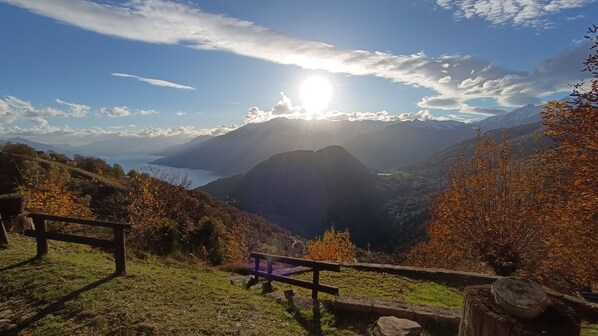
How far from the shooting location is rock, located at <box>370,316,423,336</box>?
7.76 m

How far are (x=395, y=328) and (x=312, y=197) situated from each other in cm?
17575

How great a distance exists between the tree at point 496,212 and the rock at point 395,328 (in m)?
10.0

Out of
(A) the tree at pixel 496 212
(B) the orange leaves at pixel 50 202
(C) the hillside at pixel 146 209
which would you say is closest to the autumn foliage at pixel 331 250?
(C) the hillside at pixel 146 209

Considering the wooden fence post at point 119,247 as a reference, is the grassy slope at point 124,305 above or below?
below

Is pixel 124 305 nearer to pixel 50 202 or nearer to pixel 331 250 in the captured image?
pixel 50 202

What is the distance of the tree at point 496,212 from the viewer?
16453mm

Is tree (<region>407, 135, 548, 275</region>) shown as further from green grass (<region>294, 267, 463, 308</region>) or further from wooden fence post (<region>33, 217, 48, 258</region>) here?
wooden fence post (<region>33, 217, 48, 258</region>)

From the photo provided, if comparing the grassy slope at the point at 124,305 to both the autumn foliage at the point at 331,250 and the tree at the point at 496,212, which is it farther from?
the autumn foliage at the point at 331,250

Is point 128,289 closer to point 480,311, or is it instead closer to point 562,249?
point 480,311

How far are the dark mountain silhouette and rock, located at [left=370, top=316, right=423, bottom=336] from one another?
132m

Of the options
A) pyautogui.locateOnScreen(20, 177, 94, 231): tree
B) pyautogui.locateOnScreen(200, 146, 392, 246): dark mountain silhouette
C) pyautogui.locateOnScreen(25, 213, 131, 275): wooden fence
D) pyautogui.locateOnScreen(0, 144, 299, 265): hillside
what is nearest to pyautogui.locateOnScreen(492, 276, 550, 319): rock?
pyautogui.locateOnScreen(25, 213, 131, 275): wooden fence

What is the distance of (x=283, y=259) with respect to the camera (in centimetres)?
1141

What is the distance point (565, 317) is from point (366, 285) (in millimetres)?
10421

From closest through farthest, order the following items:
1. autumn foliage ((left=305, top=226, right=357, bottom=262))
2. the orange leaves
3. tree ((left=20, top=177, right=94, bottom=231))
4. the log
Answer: the log → tree ((left=20, top=177, right=94, bottom=231)) → the orange leaves → autumn foliage ((left=305, top=226, right=357, bottom=262))
